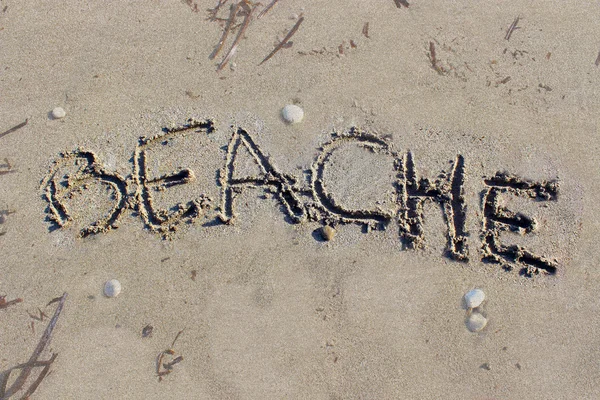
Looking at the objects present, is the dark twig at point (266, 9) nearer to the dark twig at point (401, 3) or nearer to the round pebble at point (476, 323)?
the dark twig at point (401, 3)

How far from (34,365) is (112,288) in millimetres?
786

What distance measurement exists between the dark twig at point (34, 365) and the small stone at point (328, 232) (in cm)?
199

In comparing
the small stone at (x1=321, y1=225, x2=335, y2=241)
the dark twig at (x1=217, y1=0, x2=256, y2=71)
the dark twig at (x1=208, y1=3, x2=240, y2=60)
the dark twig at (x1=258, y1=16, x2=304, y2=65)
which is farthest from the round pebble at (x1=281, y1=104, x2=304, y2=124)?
the small stone at (x1=321, y1=225, x2=335, y2=241)

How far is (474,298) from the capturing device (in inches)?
125

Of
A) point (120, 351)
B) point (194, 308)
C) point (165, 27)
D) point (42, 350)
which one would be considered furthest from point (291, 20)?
point (42, 350)

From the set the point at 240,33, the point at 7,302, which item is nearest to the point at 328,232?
the point at 240,33

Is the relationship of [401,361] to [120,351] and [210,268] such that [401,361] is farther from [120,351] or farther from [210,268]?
[120,351]

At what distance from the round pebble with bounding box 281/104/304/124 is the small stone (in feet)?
2.85

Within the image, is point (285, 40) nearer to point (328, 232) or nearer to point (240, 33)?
point (240, 33)

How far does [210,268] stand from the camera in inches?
129

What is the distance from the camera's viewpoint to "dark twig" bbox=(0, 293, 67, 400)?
3164 mm

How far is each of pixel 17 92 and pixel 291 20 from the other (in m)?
2.28

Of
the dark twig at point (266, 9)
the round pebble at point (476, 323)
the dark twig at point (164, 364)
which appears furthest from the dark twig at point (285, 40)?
the round pebble at point (476, 323)

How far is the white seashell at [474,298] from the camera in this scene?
3.18 m
